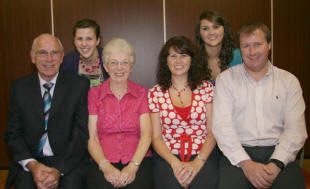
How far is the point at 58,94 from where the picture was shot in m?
2.20

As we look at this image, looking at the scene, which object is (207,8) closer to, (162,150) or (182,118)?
(182,118)

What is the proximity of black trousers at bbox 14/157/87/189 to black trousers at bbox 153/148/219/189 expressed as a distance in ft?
1.96

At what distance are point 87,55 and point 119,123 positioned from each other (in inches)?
38.7

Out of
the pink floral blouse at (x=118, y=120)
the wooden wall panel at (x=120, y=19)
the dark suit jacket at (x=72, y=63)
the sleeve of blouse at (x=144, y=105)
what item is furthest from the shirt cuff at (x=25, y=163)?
the wooden wall panel at (x=120, y=19)

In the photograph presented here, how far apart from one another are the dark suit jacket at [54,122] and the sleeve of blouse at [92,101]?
0.07 meters

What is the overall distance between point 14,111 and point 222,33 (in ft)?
6.95

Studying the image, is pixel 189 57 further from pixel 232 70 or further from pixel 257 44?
pixel 257 44

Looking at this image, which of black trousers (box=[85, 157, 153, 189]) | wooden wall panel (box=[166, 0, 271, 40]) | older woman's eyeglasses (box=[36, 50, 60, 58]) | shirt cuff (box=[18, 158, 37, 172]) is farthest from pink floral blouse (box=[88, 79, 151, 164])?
wooden wall panel (box=[166, 0, 271, 40])

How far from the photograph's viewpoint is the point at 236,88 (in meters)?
2.21

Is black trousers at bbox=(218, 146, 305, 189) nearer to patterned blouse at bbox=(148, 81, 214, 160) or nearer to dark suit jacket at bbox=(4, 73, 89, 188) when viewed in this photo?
patterned blouse at bbox=(148, 81, 214, 160)

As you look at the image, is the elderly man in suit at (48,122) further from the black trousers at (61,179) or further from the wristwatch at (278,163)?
the wristwatch at (278,163)

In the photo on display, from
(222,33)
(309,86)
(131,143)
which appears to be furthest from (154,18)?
(309,86)

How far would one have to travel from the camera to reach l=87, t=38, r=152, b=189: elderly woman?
2109 mm

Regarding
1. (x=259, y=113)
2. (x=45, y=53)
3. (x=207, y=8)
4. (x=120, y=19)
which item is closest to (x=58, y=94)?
(x=45, y=53)
